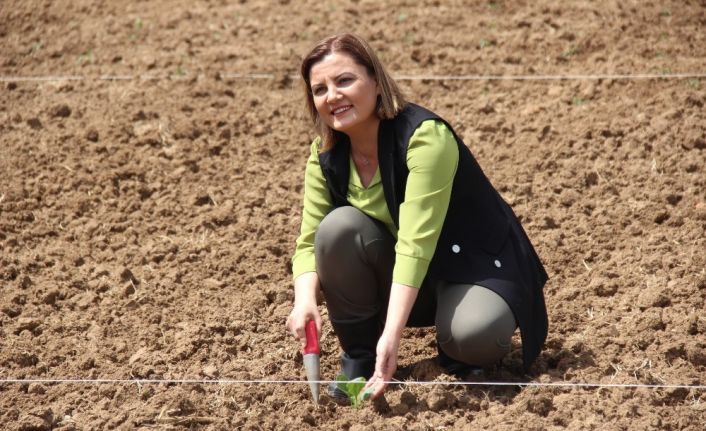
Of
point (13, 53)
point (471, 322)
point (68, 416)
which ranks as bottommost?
point (68, 416)

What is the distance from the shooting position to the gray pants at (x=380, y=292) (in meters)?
3.14

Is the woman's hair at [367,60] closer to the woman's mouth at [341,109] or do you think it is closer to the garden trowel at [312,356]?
the woman's mouth at [341,109]

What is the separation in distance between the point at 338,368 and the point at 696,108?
2.40 m

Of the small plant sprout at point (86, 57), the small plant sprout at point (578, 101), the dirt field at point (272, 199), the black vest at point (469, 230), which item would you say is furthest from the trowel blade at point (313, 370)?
the small plant sprout at point (86, 57)

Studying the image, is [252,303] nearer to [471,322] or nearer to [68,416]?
[68,416]

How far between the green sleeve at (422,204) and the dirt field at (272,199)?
47 centimetres

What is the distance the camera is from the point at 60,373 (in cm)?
360

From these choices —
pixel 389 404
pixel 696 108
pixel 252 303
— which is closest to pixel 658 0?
pixel 696 108

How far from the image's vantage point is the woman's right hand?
3117 mm

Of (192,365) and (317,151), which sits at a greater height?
(317,151)

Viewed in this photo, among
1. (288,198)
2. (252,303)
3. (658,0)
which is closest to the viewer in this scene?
(252,303)

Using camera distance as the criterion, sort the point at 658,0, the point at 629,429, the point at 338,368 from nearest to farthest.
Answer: the point at 629,429
the point at 338,368
the point at 658,0

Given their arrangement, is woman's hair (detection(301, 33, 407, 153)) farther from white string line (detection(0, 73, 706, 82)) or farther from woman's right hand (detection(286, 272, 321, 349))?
white string line (detection(0, 73, 706, 82))

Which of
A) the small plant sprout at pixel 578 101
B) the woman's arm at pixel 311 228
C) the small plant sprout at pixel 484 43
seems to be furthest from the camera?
the small plant sprout at pixel 484 43
